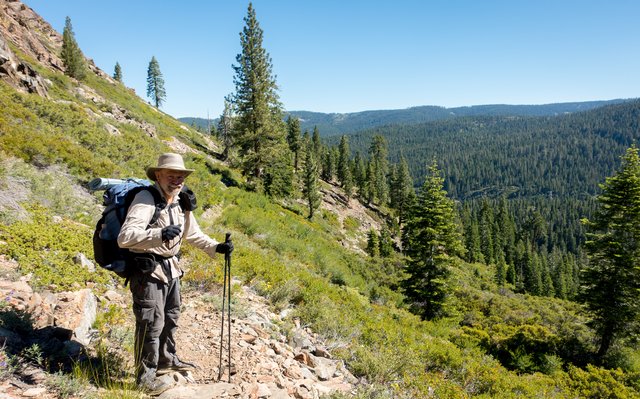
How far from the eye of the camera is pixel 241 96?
24609mm

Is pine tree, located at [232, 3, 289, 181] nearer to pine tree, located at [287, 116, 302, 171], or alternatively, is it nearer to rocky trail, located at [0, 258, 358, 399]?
rocky trail, located at [0, 258, 358, 399]

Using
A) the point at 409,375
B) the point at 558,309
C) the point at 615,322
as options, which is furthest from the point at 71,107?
the point at 558,309

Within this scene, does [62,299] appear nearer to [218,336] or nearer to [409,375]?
[218,336]

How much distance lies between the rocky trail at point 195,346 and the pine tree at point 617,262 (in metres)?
15.8

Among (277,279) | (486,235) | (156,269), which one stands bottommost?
(486,235)

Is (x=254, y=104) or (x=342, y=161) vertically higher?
(x=254, y=104)

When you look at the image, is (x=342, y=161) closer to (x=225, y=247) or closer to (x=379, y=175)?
(x=379, y=175)

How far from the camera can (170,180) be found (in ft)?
11.2

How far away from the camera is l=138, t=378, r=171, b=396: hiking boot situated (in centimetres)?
329

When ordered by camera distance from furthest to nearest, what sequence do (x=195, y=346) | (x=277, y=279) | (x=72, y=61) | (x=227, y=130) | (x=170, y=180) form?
(x=227, y=130), (x=72, y=61), (x=277, y=279), (x=195, y=346), (x=170, y=180)

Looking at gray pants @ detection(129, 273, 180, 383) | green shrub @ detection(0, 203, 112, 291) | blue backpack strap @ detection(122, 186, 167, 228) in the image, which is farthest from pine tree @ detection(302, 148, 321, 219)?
blue backpack strap @ detection(122, 186, 167, 228)

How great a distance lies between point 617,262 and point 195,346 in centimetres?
1811

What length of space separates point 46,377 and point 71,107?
1683 centimetres

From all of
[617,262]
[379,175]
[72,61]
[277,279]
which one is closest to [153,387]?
[277,279]
